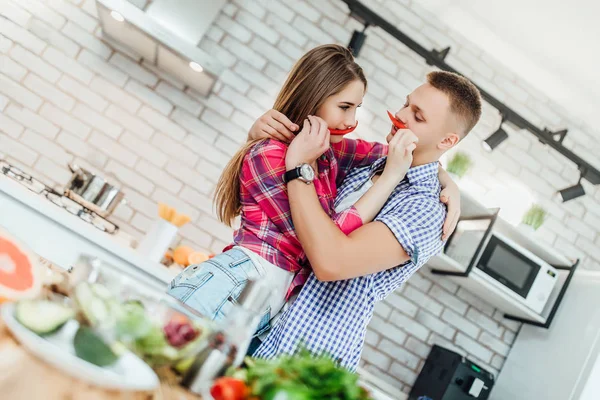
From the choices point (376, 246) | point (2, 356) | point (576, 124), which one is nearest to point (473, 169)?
point (576, 124)

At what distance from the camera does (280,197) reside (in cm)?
125

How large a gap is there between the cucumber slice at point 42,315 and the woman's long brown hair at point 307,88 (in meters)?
0.85

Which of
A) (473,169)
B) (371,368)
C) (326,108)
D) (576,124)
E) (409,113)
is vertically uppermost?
(576,124)

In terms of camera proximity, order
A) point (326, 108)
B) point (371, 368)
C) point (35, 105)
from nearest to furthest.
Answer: point (326, 108) → point (35, 105) → point (371, 368)

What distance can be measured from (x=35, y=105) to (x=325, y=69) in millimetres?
2215

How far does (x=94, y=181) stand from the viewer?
2.63 m

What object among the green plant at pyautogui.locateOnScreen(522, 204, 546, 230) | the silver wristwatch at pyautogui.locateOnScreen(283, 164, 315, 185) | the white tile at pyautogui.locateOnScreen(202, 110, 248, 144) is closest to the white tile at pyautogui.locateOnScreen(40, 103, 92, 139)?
the white tile at pyautogui.locateOnScreen(202, 110, 248, 144)

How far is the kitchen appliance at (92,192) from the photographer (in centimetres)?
262

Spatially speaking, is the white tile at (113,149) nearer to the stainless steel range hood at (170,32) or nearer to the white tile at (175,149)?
the white tile at (175,149)

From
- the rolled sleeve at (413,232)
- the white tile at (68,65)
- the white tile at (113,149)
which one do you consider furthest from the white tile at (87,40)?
the rolled sleeve at (413,232)

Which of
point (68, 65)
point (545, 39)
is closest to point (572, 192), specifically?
point (545, 39)

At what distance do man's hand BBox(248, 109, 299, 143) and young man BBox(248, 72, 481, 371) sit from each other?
4.5 inches

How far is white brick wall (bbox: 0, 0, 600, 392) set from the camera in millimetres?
2961

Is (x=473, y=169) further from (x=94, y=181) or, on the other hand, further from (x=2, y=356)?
(x=2, y=356)
